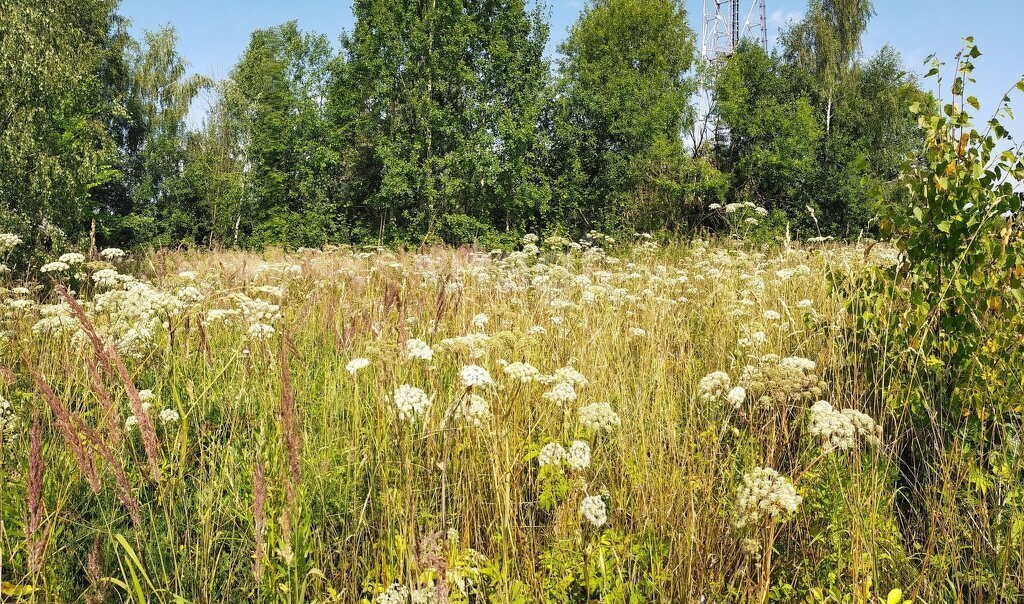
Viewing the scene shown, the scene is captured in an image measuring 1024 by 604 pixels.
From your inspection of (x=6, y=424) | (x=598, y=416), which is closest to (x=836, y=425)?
(x=598, y=416)

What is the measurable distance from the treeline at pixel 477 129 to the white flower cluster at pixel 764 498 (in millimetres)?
15205

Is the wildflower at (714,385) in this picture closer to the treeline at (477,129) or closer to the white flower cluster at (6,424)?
the white flower cluster at (6,424)

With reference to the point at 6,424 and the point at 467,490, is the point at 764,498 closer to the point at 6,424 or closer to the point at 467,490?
the point at 467,490

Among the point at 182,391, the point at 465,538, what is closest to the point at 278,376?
the point at 182,391

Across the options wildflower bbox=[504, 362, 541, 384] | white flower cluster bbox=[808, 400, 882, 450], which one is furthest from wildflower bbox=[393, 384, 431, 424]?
white flower cluster bbox=[808, 400, 882, 450]

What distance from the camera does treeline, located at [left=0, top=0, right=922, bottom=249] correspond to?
21094 millimetres

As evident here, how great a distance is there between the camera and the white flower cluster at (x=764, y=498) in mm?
1665

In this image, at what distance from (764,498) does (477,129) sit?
20500mm

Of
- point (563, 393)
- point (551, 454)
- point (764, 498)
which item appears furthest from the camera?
point (563, 393)

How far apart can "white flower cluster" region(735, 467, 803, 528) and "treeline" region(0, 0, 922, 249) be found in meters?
15.2

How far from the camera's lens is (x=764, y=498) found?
1.74m

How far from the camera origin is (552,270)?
17.2 feet

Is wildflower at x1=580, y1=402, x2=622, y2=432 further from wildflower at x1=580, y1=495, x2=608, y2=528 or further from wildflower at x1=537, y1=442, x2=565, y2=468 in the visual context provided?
wildflower at x1=580, y1=495, x2=608, y2=528

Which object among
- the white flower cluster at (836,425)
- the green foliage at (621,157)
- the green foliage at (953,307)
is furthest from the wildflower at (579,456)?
the green foliage at (621,157)
